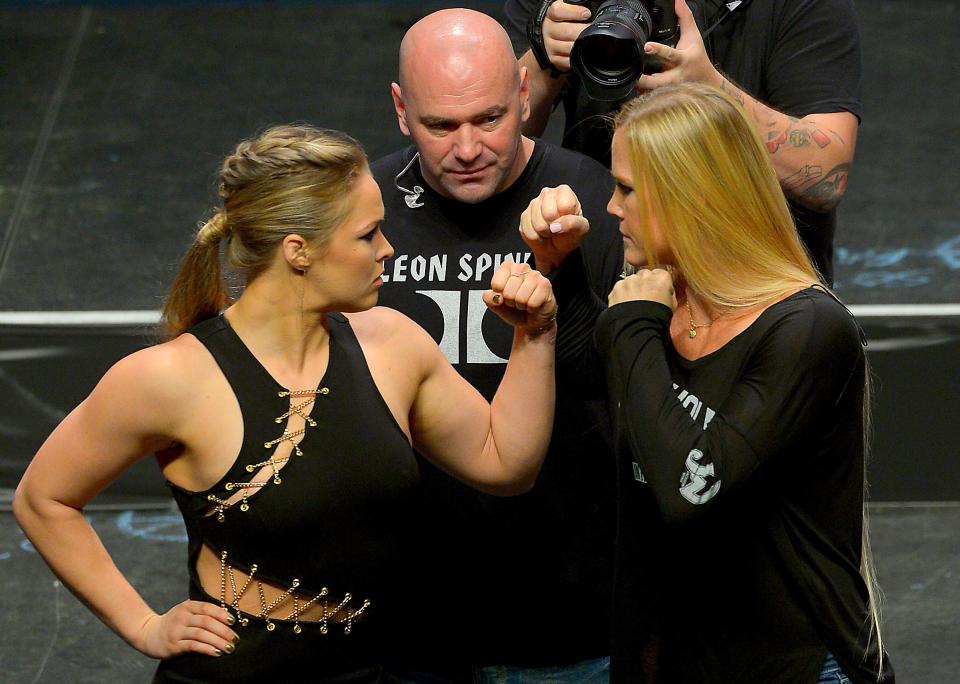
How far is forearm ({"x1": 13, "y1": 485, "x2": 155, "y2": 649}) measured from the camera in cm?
179

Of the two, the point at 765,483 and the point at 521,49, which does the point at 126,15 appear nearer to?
the point at 521,49

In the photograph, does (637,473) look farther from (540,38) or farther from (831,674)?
(540,38)

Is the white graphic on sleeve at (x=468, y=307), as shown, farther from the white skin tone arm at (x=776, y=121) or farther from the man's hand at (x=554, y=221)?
the white skin tone arm at (x=776, y=121)

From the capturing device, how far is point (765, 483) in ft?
5.45

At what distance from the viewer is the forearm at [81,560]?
179 cm

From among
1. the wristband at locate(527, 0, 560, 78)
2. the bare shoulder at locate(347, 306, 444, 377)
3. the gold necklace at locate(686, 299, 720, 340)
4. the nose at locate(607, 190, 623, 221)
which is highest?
the wristband at locate(527, 0, 560, 78)

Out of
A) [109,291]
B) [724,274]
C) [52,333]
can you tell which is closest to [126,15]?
[109,291]

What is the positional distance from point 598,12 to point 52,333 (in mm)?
2147

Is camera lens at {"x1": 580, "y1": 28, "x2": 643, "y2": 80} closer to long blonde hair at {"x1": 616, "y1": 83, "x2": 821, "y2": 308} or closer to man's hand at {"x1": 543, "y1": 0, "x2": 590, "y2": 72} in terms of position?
man's hand at {"x1": 543, "y1": 0, "x2": 590, "y2": 72}

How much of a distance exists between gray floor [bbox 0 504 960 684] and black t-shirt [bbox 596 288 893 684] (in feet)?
5.13

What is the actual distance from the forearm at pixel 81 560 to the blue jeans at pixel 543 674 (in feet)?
2.05

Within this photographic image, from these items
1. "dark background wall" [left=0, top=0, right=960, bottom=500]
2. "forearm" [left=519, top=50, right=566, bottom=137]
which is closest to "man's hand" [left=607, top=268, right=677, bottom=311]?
"forearm" [left=519, top=50, right=566, bottom=137]

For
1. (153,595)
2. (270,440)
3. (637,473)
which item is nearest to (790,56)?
(637,473)

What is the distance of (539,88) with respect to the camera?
2428 mm
